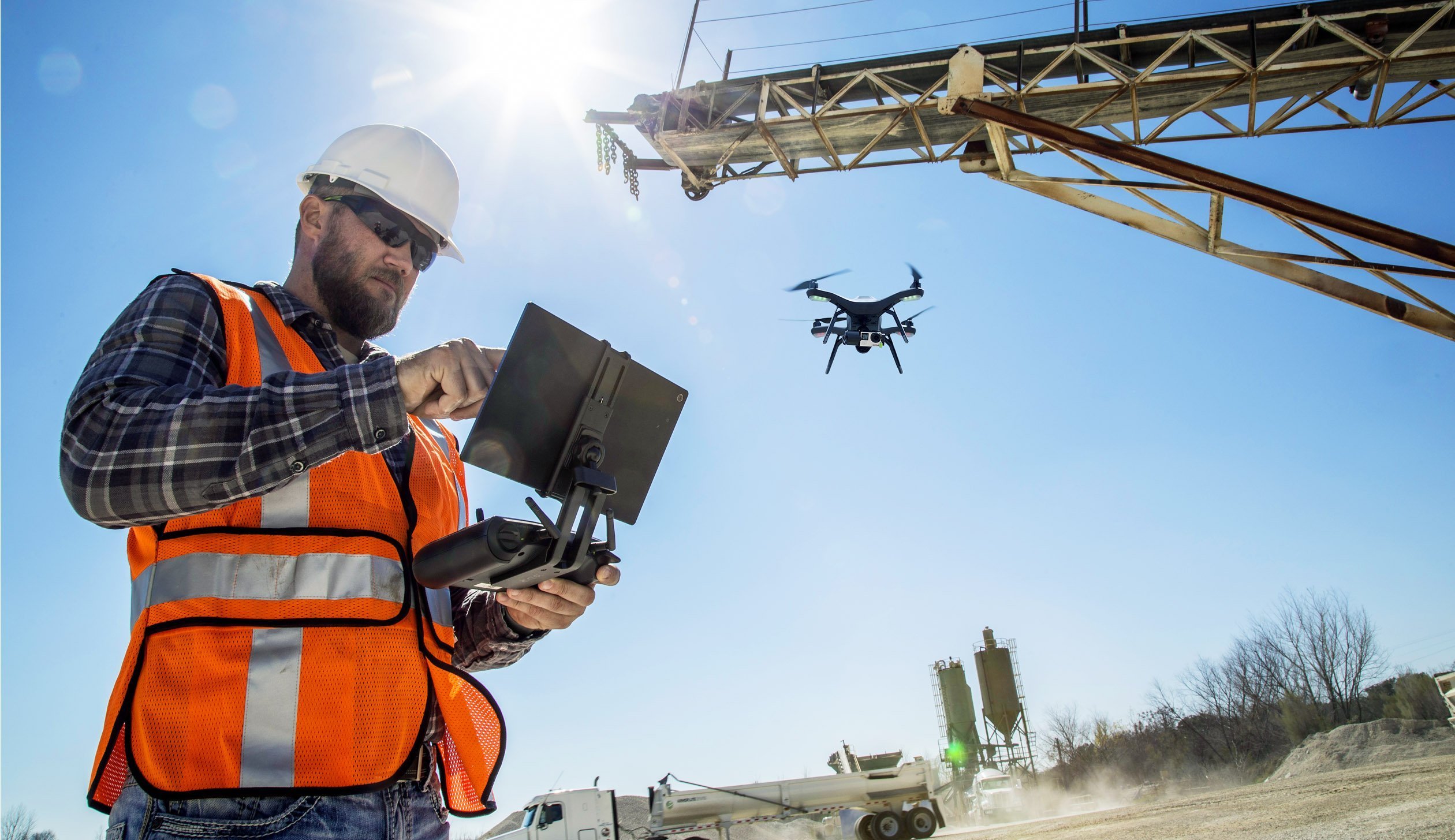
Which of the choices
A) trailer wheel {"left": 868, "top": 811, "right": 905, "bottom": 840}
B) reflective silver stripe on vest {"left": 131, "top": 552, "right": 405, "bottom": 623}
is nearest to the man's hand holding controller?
reflective silver stripe on vest {"left": 131, "top": 552, "right": 405, "bottom": 623}

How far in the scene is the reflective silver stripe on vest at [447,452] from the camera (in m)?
2.16

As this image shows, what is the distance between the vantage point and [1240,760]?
1251 inches

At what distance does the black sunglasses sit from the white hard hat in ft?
0.11

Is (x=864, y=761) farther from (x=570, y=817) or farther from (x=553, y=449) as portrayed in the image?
(x=553, y=449)

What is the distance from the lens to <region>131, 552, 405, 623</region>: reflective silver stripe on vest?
1.45 meters

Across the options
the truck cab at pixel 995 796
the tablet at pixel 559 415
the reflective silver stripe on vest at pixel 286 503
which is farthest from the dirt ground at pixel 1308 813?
the reflective silver stripe on vest at pixel 286 503

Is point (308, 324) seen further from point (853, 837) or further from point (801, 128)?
point (853, 837)

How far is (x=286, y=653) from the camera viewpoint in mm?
1448

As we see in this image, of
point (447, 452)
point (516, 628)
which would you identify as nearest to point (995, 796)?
point (516, 628)

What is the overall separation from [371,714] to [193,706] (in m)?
0.28

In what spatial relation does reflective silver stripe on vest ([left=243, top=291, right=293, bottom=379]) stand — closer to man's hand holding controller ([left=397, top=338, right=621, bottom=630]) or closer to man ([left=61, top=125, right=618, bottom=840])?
man ([left=61, top=125, right=618, bottom=840])

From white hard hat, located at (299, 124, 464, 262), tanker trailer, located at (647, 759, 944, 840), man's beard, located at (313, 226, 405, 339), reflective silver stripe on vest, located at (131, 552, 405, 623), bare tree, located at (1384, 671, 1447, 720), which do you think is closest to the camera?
reflective silver stripe on vest, located at (131, 552, 405, 623)

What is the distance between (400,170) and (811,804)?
16104mm

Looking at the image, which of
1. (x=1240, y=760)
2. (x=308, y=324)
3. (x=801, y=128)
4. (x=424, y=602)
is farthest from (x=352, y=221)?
(x=1240, y=760)
